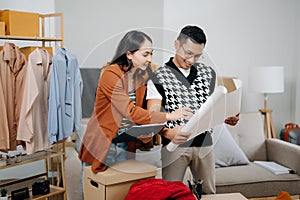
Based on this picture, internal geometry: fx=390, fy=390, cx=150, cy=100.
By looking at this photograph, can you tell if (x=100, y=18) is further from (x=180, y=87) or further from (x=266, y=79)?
(x=180, y=87)

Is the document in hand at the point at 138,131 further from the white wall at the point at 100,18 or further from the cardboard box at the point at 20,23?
the cardboard box at the point at 20,23

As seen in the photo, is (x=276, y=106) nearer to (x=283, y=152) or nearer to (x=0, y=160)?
(x=283, y=152)

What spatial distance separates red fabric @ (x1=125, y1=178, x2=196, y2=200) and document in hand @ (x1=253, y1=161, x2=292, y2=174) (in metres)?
1.51

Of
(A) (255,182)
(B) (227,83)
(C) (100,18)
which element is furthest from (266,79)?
(B) (227,83)

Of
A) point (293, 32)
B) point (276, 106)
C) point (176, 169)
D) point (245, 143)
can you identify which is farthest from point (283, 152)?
point (176, 169)

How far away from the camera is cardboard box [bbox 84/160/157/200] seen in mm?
1383

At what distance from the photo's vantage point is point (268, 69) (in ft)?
11.1

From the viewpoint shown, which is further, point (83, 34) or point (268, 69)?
point (268, 69)

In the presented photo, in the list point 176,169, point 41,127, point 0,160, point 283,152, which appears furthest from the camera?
point 283,152

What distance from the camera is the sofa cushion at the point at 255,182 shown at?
2.64 m

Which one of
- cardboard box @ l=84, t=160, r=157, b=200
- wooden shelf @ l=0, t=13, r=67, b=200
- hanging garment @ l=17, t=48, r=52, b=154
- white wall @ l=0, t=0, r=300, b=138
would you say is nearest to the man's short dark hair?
cardboard box @ l=84, t=160, r=157, b=200

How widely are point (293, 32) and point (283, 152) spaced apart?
1483 mm

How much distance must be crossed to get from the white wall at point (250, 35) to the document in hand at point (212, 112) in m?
2.43

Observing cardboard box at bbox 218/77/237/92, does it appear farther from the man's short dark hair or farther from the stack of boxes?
the stack of boxes
